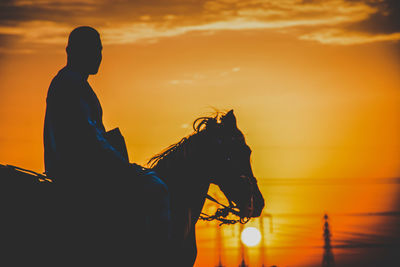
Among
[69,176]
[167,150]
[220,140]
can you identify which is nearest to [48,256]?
[69,176]

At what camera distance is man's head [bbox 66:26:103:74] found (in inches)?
Answer: 187

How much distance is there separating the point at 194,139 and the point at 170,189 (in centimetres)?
66

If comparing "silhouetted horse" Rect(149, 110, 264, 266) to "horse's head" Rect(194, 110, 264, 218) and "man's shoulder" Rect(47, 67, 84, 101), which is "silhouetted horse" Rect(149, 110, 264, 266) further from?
"man's shoulder" Rect(47, 67, 84, 101)

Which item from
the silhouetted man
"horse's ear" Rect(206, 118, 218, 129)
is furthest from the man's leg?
"horse's ear" Rect(206, 118, 218, 129)

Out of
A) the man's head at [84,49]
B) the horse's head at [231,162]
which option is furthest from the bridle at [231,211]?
the man's head at [84,49]

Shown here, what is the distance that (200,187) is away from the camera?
5.70 metres

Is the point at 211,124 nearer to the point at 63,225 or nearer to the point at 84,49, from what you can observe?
the point at 84,49

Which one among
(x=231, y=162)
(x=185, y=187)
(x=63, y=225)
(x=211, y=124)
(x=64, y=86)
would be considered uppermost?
(x=64, y=86)

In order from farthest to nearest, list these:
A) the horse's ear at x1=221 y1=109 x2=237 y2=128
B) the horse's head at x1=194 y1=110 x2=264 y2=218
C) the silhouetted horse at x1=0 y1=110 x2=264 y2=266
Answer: the horse's ear at x1=221 y1=109 x2=237 y2=128 < the horse's head at x1=194 y1=110 x2=264 y2=218 < the silhouetted horse at x1=0 y1=110 x2=264 y2=266

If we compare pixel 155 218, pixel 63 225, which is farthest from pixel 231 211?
pixel 63 225

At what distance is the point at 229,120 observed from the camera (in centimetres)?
598

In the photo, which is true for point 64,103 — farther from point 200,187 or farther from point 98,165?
A: point 200,187

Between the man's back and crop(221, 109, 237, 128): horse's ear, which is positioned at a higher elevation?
crop(221, 109, 237, 128): horse's ear

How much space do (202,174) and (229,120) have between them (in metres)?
0.73
